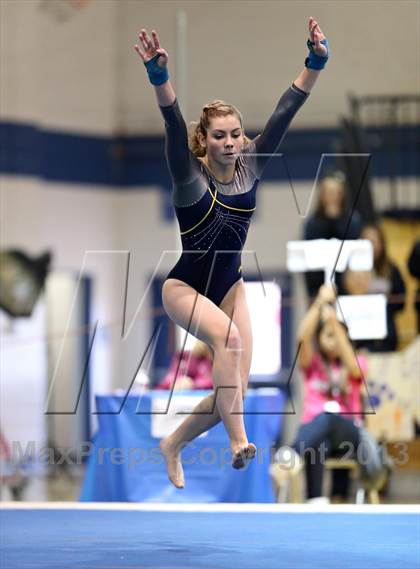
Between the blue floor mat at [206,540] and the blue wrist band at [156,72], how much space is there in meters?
1.42

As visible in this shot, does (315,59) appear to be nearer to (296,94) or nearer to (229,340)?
(296,94)

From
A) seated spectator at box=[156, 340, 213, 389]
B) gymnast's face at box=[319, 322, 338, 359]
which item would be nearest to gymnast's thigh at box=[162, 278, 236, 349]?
gymnast's face at box=[319, 322, 338, 359]

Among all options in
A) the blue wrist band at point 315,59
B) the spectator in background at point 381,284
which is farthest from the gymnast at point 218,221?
the spectator in background at point 381,284

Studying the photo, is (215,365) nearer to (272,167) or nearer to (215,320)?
(215,320)

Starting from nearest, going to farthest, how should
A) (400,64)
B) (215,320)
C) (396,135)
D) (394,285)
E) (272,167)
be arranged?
(215,320), (400,64), (394,285), (396,135), (272,167)

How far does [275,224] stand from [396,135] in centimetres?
150

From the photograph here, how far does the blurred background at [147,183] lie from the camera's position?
4.92 metres

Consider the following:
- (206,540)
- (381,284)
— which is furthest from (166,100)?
(381,284)

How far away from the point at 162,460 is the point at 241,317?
139 cm

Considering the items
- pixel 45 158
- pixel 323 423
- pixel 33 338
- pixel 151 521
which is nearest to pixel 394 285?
pixel 323 423

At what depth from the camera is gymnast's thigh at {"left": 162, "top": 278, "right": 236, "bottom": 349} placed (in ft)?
11.7

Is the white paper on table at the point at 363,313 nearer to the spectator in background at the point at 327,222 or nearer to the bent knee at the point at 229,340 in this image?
the spectator in background at the point at 327,222

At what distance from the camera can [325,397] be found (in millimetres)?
5148

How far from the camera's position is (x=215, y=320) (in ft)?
11.7
